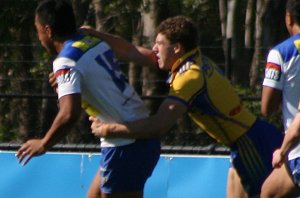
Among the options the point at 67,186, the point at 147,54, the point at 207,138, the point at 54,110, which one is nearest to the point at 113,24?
the point at 54,110

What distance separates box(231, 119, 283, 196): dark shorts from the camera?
768 cm

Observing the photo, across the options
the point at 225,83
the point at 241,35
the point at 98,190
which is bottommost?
the point at 241,35

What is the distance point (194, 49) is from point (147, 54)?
61cm

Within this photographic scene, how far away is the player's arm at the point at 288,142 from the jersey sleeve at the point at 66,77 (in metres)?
1.19

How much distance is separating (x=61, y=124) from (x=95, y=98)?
322mm

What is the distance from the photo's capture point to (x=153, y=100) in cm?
1252

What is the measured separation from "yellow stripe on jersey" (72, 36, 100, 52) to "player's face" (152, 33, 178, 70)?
37 centimetres

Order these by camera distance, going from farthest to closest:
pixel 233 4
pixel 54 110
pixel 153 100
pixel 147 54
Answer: pixel 233 4, pixel 54 110, pixel 153 100, pixel 147 54

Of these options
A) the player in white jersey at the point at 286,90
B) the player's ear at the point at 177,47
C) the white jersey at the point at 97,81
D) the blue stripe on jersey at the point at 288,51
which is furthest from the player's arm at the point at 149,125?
the blue stripe on jersey at the point at 288,51

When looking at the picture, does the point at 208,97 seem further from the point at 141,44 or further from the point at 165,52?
the point at 141,44

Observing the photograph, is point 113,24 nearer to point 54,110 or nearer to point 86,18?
point 86,18

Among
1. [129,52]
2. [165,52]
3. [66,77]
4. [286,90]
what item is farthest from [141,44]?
[66,77]

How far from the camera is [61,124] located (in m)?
7.36

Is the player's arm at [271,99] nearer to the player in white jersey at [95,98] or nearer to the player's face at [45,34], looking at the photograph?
the player in white jersey at [95,98]
